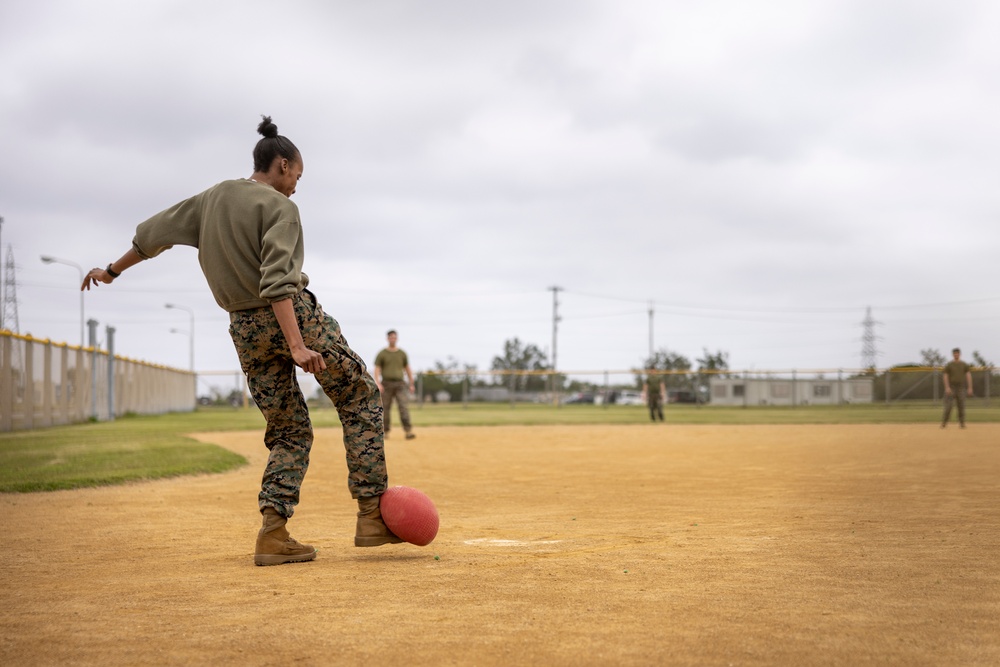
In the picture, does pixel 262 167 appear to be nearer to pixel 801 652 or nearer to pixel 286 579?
pixel 286 579

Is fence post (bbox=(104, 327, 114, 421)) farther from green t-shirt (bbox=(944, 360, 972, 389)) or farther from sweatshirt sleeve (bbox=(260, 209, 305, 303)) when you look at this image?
sweatshirt sleeve (bbox=(260, 209, 305, 303))

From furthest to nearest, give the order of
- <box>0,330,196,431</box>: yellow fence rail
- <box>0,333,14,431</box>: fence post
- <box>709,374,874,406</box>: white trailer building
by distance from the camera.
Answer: <box>709,374,874,406</box>: white trailer building < <box>0,330,196,431</box>: yellow fence rail < <box>0,333,14,431</box>: fence post

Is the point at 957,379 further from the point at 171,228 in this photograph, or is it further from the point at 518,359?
the point at 518,359

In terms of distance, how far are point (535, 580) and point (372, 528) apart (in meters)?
1.24

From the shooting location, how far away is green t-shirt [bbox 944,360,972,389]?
24297 mm

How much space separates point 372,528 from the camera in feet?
17.1

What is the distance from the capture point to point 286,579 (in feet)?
14.7

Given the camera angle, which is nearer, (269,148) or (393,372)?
(269,148)

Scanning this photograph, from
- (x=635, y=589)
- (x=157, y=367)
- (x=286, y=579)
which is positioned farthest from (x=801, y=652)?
(x=157, y=367)

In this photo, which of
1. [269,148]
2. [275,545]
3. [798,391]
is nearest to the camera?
[275,545]

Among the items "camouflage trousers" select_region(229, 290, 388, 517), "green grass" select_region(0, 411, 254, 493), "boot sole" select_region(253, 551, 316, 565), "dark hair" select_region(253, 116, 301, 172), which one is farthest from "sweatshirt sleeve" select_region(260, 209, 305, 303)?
"green grass" select_region(0, 411, 254, 493)

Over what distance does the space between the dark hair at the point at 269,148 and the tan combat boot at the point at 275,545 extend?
1.85 meters

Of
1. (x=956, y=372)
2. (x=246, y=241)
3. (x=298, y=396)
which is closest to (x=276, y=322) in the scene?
(x=246, y=241)

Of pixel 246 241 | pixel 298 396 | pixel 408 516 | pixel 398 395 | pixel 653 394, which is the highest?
pixel 246 241
